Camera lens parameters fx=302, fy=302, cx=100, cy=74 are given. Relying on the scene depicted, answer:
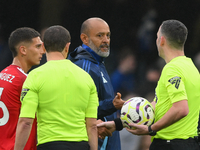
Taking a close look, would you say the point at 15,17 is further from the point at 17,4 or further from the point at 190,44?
the point at 190,44

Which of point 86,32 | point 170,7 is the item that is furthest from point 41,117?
point 170,7

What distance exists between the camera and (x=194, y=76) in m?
2.71

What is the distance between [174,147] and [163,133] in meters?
0.16

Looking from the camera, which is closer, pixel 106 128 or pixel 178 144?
pixel 178 144

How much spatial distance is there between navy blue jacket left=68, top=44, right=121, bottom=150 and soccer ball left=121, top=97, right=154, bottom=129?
1.33 ft

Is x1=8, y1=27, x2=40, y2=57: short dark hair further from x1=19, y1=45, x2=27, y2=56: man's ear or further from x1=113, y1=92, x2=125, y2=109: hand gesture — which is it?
x1=113, y1=92, x2=125, y2=109: hand gesture

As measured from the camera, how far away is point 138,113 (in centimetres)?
288

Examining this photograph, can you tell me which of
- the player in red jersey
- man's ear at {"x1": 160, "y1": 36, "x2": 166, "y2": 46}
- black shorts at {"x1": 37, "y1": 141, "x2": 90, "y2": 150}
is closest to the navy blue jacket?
the player in red jersey

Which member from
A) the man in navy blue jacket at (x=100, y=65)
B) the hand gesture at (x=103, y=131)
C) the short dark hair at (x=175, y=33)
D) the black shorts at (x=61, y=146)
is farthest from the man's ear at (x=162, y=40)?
the black shorts at (x=61, y=146)

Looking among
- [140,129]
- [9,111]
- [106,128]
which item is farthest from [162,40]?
[9,111]

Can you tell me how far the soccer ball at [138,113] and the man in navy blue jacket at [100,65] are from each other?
1.11 feet

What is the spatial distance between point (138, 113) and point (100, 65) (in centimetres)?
105

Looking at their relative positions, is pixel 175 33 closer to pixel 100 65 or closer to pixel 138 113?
pixel 138 113

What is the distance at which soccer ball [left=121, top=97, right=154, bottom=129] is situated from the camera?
2832 mm
